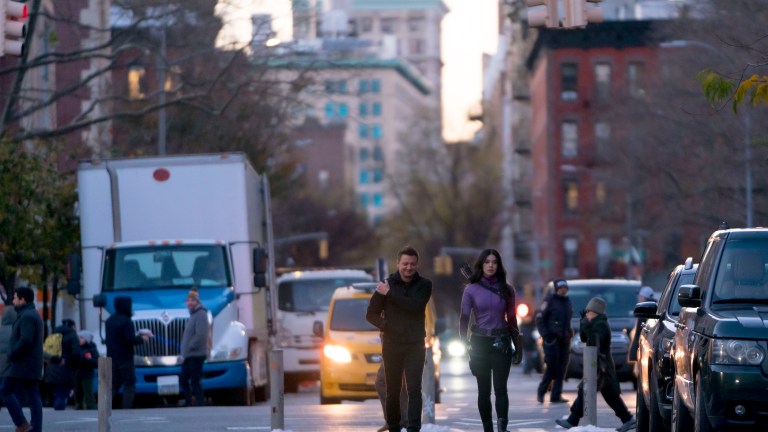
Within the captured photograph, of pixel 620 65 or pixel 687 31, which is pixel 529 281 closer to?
pixel 620 65

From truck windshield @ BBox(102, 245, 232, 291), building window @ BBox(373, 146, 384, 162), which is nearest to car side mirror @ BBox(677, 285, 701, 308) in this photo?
truck windshield @ BBox(102, 245, 232, 291)

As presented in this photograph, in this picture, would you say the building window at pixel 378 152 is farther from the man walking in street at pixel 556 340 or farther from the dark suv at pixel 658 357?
the dark suv at pixel 658 357

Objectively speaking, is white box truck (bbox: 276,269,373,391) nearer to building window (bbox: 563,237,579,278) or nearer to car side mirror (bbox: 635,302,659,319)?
car side mirror (bbox: 635,302,659,319)

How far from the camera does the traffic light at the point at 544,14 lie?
1825 cm

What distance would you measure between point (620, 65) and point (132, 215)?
207 ft

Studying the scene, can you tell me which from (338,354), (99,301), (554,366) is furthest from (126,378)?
(554,366)

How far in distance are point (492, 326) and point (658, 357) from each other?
4.84 ft

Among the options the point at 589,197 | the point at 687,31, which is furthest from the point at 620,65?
the point at 687,31

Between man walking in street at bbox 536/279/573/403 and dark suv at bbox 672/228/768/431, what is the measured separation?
1167cm

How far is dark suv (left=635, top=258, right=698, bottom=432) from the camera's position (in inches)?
587

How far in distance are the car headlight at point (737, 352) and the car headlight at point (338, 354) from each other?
A: 15103mm

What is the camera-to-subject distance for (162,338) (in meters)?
26.2

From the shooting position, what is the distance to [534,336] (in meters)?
51.9

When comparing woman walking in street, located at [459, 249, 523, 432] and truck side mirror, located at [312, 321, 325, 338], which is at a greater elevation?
woman walking in street, located at [459, 249, 523, 432]
